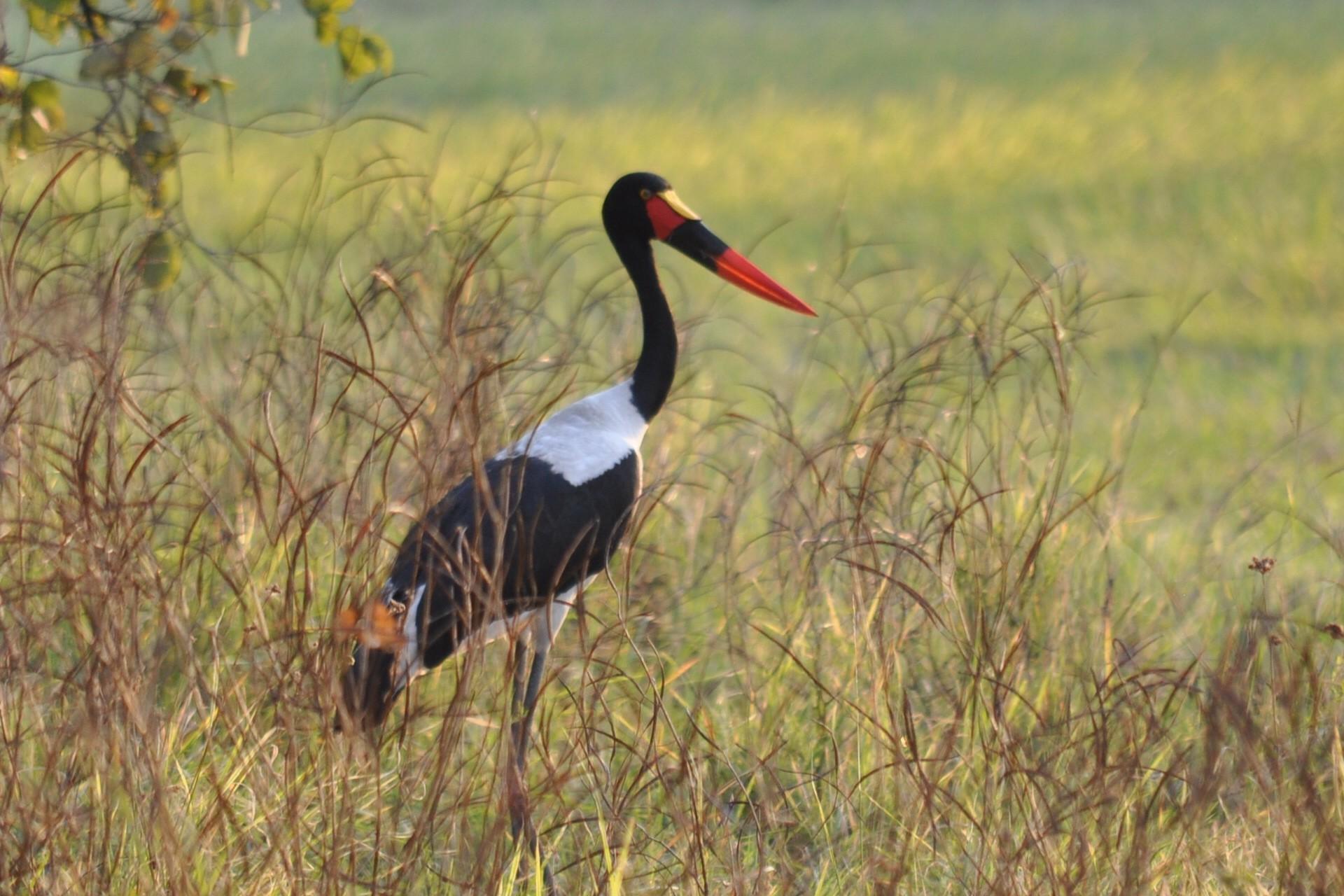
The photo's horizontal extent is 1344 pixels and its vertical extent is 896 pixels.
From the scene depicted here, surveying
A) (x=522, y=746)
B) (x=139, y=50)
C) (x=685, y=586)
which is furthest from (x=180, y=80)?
(x=685, y=586)

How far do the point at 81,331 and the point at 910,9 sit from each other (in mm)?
21705

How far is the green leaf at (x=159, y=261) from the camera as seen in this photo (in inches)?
110

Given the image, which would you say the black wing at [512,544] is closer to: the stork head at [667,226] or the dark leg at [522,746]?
the dark leg at [522,746]

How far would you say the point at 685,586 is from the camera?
156 inches

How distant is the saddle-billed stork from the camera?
2.96 m

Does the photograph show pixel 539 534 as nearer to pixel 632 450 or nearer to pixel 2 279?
pixel 632 450

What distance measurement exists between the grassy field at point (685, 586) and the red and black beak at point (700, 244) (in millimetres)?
238

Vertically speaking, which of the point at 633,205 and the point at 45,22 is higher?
the point at 45,22

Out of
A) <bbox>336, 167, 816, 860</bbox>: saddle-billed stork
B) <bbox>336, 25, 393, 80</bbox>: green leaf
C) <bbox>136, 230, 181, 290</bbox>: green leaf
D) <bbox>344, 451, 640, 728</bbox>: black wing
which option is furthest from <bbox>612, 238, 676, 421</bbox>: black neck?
<bbox>136, 230, 181, 290</bbox>: green leaf

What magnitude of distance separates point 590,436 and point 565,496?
18 cm

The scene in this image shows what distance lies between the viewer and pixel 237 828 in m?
2.33

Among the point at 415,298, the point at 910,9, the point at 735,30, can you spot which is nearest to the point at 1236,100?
the point at 735,30

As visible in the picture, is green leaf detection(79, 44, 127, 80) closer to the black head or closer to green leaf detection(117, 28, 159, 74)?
green leaf detection(117, 28, 159, 74)

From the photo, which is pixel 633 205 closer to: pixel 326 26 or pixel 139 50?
pixel 326 26
